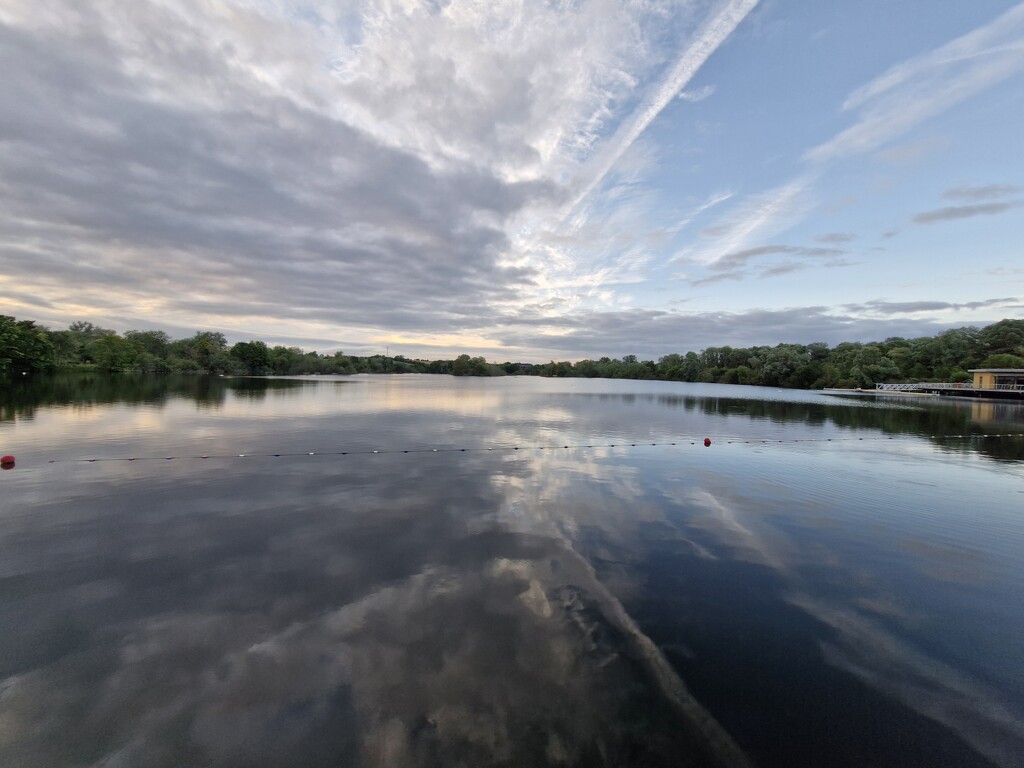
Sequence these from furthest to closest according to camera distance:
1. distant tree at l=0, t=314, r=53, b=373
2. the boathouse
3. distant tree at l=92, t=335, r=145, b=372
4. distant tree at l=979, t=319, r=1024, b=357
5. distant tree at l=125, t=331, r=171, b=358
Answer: distant tree at l=125, t=331, r=171, b=358 → distant tree at l=92, t=335, r=145, b=372 → distant tree at l=979, t=319, r=1024, b=357 → distant tree at l=0, t=314, r=53, b=373 → the boathouse

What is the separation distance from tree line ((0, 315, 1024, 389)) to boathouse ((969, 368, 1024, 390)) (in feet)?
34.0

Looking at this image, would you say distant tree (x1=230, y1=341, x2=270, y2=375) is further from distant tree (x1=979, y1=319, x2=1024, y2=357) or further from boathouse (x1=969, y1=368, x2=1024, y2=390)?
distant tree (x1=979, y1=319, x2=1024, y2=357)

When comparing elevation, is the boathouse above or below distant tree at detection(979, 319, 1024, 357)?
below

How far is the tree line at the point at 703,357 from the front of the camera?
64.8 m

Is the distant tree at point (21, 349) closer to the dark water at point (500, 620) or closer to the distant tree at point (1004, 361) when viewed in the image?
the dark water at point (500, 620)

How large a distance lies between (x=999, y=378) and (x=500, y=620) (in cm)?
7978

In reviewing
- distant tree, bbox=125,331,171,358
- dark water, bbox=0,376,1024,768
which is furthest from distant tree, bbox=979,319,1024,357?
distant tree, bbox=125,331,171,358

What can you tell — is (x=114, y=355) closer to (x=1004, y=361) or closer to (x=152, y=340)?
(x=152, y=340)

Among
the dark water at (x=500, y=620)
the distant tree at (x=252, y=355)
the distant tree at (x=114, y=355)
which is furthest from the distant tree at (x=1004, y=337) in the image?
the distant tree at (x=114, y=355)

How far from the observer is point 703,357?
131 m

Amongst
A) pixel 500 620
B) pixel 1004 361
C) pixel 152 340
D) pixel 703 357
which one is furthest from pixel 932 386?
pixel 152 340

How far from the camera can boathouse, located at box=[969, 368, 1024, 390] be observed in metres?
52.6

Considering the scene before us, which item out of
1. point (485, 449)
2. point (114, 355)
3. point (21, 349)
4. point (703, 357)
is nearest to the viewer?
point (485, 449)

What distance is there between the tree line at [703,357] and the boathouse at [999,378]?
1037 centimetres
